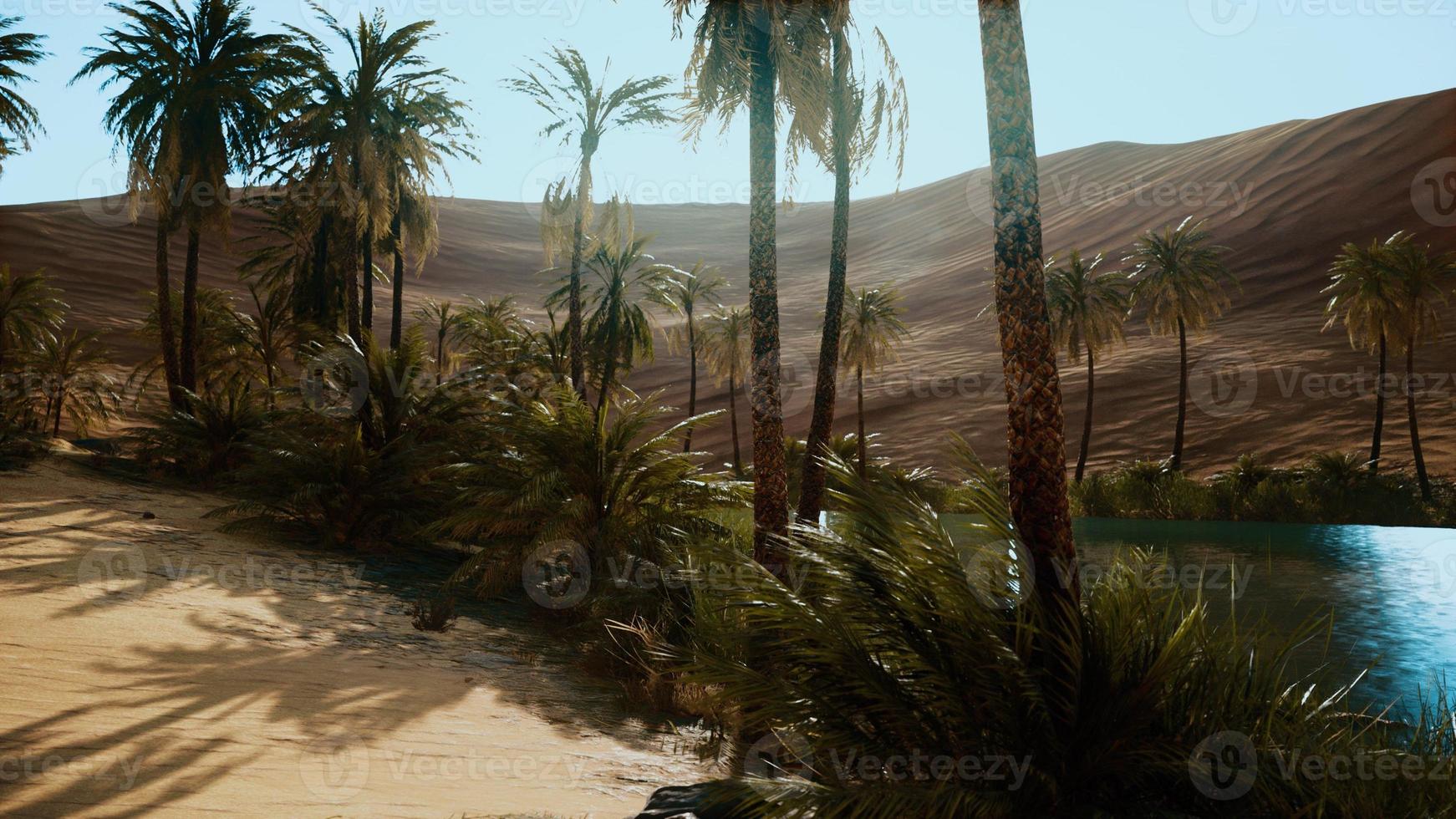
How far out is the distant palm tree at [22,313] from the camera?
31594 mm

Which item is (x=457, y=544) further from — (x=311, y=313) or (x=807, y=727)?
(x=311, y=313)

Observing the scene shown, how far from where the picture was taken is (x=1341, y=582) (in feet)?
71.7

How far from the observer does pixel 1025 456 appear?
5504 mm

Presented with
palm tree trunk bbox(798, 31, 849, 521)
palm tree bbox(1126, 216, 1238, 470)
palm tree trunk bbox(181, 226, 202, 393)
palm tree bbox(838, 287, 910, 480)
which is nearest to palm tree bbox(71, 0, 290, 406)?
palm tree trunk bbox(181, 226, 202, 393)

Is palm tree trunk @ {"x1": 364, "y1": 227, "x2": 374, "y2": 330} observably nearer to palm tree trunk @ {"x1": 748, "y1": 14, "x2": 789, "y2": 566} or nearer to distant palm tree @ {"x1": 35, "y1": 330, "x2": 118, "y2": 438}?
distant palm tree @ {"x1": 35, "y1": 330, "x2": 118, "y2": 438}

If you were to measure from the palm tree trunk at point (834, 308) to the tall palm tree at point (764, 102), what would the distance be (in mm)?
2140

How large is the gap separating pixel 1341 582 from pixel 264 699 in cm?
2364

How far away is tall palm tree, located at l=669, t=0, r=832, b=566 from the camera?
446 inches

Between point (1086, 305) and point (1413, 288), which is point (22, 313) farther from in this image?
point (1413, 288)

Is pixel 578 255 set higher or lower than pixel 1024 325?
higher

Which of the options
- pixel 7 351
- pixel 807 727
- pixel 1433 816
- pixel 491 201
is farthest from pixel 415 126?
pixel 491 201

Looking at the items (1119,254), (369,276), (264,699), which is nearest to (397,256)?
(369,276)

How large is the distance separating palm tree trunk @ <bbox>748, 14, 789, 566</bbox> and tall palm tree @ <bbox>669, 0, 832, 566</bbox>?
0.04ft

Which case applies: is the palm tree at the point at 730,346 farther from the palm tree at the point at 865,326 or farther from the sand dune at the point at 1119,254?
the sand dune at the point at 1119,254
